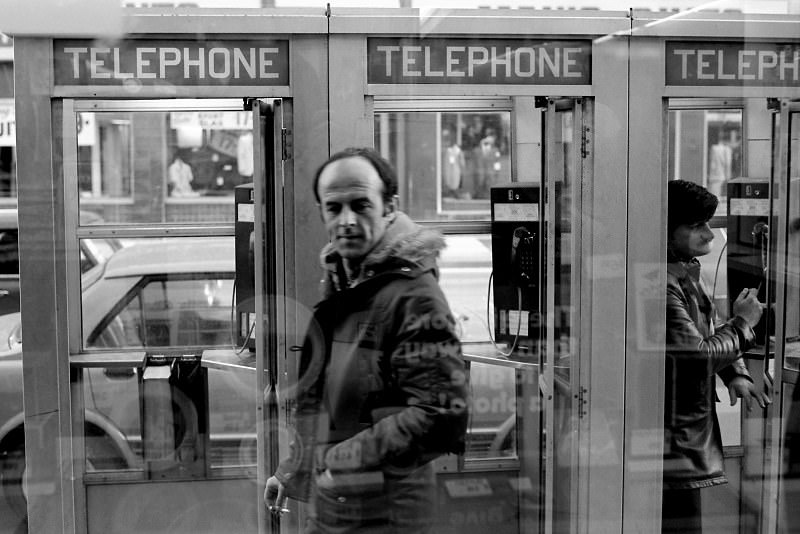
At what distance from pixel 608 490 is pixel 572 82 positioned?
132 cm

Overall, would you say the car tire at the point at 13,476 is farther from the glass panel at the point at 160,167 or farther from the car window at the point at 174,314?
the glass panel at the point at 160,167

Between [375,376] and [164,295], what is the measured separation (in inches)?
84.3

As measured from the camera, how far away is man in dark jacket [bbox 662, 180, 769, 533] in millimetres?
3002

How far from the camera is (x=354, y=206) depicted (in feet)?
8.11

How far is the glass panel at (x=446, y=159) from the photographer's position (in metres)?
5.52

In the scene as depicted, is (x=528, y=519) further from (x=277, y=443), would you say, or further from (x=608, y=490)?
(x=277, y=443)

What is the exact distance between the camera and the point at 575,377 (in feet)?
9.98

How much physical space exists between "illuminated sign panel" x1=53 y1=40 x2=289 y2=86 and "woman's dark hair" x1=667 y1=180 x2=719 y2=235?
52.0 inches

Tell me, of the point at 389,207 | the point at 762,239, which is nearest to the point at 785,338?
the point at 762,239

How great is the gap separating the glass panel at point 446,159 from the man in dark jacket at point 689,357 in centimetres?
201

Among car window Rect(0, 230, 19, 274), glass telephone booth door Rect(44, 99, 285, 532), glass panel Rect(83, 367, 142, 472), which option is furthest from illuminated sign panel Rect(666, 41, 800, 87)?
car window Rect(0, 230, 19, 274)

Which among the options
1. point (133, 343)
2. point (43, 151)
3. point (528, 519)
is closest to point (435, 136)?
point (133, 343)

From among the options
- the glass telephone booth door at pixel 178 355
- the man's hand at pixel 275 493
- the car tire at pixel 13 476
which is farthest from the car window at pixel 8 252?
the man's hand at pixel 275 493

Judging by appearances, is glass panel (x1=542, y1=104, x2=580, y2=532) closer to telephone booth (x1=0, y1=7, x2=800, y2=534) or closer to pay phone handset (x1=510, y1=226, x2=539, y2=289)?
telephone booth (x1=0, y1=7, x2=800, y2=534)
